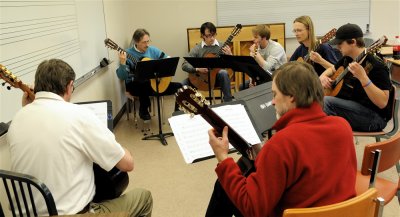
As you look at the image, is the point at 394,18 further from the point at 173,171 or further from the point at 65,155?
the point at 65,155

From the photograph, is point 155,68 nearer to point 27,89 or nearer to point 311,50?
point 311,50

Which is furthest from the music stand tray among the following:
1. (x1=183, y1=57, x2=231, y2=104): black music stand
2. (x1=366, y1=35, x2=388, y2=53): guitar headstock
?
(x1=366, y1=35, x2=388, y2=53): guitar headstock

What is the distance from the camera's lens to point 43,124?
5.15 feet

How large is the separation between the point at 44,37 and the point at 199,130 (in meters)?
1.48

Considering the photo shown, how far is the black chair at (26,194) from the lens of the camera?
1.50m

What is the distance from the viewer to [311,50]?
150 inches

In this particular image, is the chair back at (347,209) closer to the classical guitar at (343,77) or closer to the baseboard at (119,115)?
the classical guitar at (343,77)

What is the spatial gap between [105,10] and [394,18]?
4373 millimetres

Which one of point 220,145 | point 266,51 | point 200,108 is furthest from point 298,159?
point 266,51

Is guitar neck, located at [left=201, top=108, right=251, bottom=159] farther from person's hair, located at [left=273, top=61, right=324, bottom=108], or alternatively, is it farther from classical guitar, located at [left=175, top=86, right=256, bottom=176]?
person's hair, located at [left=273, top=61, right=324, bottom=108]

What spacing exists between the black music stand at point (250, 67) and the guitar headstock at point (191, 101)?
185 centimetres

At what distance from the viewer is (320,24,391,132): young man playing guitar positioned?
2701 millimetres

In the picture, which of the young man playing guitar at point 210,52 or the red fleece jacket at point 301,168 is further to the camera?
the young man playing guitar at point 210,52

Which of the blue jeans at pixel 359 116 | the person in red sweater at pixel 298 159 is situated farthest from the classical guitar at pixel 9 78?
the blue jeans at pixel 359 116
